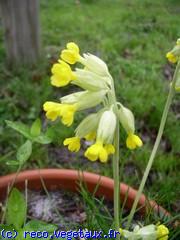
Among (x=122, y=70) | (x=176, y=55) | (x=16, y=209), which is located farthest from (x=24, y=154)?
(x=122, y=70)

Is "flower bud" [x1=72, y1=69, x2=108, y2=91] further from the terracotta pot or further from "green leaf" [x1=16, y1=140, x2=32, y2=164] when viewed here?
the terracotta pot

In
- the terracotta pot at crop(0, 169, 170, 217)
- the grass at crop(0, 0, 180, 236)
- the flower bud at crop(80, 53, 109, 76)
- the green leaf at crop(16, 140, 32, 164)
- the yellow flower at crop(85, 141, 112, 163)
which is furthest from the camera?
the grass at crop(0, 0, 180, 236)

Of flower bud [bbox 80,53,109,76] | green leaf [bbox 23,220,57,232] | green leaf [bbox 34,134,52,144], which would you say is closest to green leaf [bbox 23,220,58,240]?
green leaf [bbox 23,220,57,232]

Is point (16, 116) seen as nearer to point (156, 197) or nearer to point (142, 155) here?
point (142, 155)

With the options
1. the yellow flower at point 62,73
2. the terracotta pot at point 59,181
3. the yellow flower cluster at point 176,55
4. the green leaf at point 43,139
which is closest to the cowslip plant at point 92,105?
the yellow flower at point 62,73

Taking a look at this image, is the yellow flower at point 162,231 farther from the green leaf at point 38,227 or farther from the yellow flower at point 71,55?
the yellow flower at point 71,55

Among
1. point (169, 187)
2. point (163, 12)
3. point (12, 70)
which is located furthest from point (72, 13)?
Result: point (169, 187)
